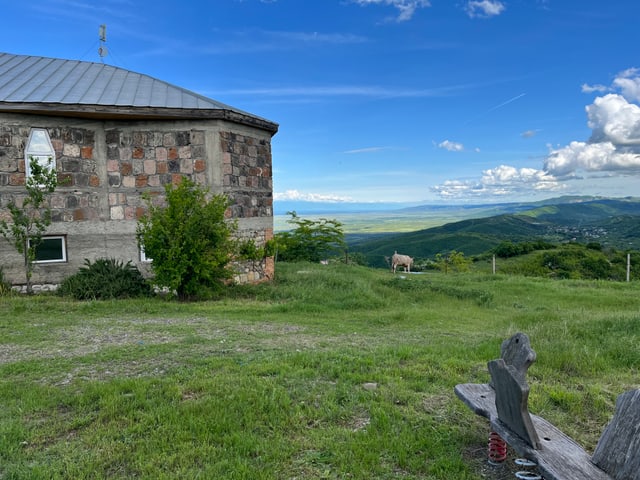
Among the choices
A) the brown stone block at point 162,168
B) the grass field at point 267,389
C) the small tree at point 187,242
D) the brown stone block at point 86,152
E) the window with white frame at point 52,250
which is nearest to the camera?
the grass field at point 267,389

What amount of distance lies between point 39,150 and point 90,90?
223 cm

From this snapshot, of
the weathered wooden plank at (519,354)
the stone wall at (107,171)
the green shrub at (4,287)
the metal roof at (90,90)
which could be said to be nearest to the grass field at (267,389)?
the weathered wooden plank at (519,354)

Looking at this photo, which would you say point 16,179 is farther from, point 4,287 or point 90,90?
point 90,90

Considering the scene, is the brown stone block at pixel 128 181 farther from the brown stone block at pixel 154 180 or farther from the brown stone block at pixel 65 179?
the brown stone block at pixel 65 179

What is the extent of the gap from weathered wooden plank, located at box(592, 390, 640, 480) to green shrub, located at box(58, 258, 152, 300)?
10271 mm

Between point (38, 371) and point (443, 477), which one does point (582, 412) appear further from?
point (38, 371)

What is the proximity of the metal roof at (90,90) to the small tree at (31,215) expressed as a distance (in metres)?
1.60

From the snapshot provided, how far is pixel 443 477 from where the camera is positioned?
327 cm

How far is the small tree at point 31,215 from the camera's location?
411 inches

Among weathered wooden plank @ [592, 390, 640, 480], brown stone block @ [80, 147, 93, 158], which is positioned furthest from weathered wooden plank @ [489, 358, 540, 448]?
brown stone block @ [80, 147, 93, 158]

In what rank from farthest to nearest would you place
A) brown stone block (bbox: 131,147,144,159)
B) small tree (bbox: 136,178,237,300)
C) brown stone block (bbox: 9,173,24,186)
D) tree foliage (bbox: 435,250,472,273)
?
tree foliage (bbox: 435,250,472,273), brown stone block (bbox: 131,147,144,159), brown stone block (bbox: 9,173,24,186), small tree (bbox: 136,178,237,300)

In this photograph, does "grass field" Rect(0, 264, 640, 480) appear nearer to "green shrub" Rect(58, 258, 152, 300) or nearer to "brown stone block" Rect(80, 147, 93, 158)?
"green shrub" Rect(58, 258, 152, 300)

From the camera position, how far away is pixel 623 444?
260 cm

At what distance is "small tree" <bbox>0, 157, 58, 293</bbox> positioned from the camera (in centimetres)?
1043
